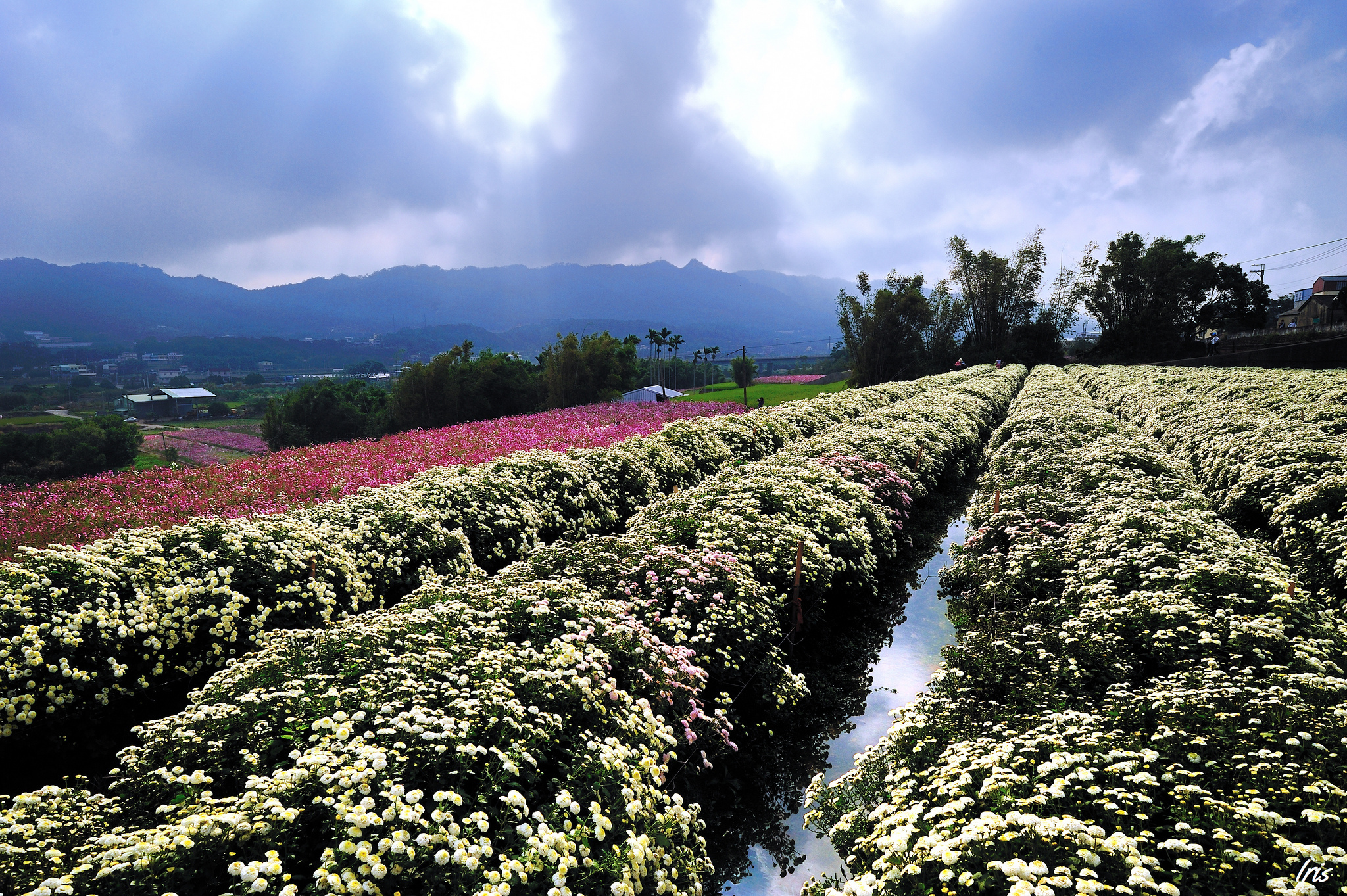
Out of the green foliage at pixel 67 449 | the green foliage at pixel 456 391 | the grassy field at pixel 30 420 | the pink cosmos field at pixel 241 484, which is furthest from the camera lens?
the green foliage at pixel 456 391

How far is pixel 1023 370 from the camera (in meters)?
54.2

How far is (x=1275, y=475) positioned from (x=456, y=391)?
4159 centimetres

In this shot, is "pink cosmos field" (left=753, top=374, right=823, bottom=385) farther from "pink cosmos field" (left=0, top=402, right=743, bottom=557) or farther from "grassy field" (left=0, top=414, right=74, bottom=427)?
"grassy field" (left=0, top=414, right=74, bottom=427)

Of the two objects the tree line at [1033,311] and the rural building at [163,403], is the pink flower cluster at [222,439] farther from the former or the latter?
the tree line at [1033,311]

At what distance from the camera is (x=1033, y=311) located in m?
70.8

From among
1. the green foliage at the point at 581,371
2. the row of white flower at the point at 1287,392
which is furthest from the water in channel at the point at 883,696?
the green foliage at the point at 581,371

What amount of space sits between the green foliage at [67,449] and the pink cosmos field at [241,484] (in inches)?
284

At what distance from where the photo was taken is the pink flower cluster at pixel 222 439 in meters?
26.4

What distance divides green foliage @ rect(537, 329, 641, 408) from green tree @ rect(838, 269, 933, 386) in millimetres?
28170

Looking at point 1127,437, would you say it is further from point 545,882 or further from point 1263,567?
point 545,882

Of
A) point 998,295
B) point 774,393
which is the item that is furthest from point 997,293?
point 774,393

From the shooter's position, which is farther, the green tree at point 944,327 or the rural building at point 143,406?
the green tree at point 944,327

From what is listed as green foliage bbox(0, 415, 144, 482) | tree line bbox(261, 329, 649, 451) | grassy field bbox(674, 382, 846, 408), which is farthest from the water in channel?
grassy field bbox(674, 382, 846, 408)

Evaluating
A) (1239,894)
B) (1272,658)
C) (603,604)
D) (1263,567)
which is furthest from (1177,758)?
(1263,567)
